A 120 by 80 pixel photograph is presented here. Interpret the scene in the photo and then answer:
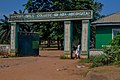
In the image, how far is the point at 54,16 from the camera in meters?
25.6

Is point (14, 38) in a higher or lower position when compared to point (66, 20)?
lower

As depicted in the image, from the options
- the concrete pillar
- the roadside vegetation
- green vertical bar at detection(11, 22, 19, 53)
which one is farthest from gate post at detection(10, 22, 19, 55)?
the roadside vegetation

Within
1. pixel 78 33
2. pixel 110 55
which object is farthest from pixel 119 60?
pixel 78 33

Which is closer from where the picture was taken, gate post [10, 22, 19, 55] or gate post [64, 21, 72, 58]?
gate post [64, 21, 72, 58]

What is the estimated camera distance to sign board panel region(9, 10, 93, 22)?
2412 centimetres

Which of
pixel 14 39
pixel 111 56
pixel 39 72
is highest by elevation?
pixel 14 39

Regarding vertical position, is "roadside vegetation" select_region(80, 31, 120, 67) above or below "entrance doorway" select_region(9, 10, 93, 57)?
below

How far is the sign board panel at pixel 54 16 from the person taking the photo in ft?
79.2

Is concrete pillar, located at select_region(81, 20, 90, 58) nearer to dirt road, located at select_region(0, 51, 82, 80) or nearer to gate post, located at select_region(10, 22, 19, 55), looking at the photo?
dirt road, located at select_region(0, 51, 82, 80)

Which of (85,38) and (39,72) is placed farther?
(85,38)

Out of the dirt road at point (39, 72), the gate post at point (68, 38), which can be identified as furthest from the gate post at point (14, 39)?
the dirt road at point (39, 72)

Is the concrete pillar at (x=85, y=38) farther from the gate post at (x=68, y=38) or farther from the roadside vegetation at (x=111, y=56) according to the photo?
the roadside vegetation at (x=111, y=56)

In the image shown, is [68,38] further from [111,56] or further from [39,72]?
[39,72]

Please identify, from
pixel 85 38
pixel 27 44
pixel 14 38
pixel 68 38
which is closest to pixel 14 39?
pixel 14 38
